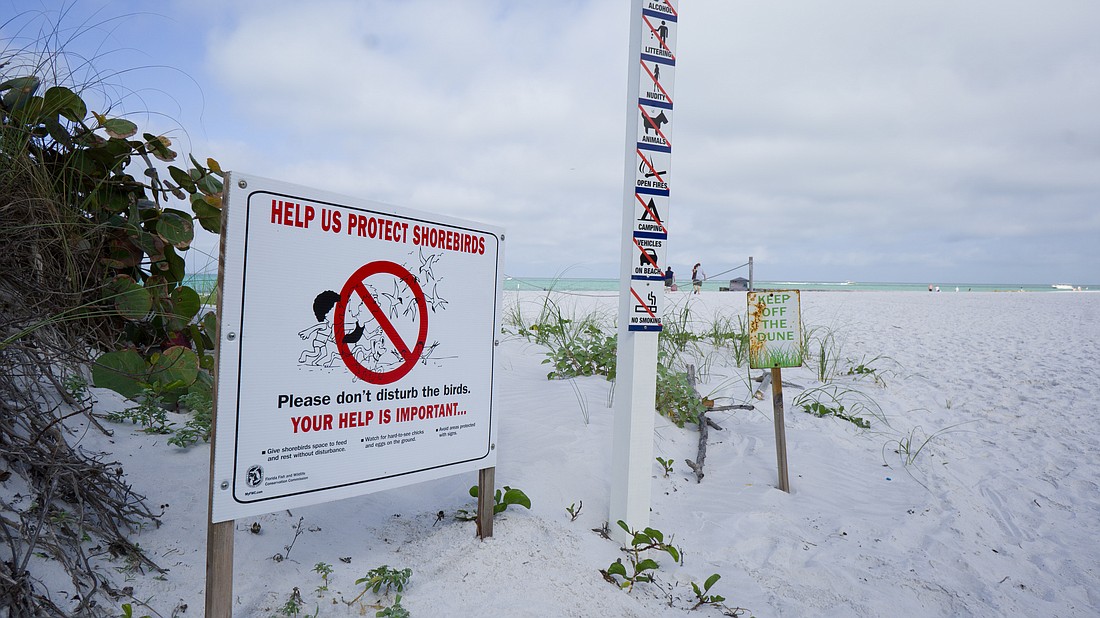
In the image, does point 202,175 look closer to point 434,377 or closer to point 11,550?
point 434,377

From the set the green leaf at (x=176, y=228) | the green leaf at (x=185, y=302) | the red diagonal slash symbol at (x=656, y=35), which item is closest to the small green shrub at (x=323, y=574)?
the green leaf at (x=185, y=302)

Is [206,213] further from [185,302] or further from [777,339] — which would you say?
[777,339]

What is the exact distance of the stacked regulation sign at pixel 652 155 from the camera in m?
2.85

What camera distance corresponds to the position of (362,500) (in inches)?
114

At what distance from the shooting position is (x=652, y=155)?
2885 mm

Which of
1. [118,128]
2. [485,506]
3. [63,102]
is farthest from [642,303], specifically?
[63,102]

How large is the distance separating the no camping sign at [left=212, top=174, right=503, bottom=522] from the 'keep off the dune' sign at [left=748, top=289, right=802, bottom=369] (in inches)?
84.9

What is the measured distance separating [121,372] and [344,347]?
0.81 meters

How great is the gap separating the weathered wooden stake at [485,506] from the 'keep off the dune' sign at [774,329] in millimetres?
2160

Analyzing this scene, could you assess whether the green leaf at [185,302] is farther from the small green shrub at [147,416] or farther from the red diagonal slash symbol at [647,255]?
the red diagonal slash symbol at [647,255]

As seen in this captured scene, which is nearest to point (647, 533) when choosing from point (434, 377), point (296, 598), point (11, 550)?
point (434, 377)

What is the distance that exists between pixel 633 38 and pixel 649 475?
2.15m

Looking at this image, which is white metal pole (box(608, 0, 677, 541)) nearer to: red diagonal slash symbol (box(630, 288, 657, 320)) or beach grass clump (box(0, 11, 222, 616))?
red diagonal slash symbol (box(630, 288, 657, 320))

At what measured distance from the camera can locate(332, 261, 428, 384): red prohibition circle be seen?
210cm
